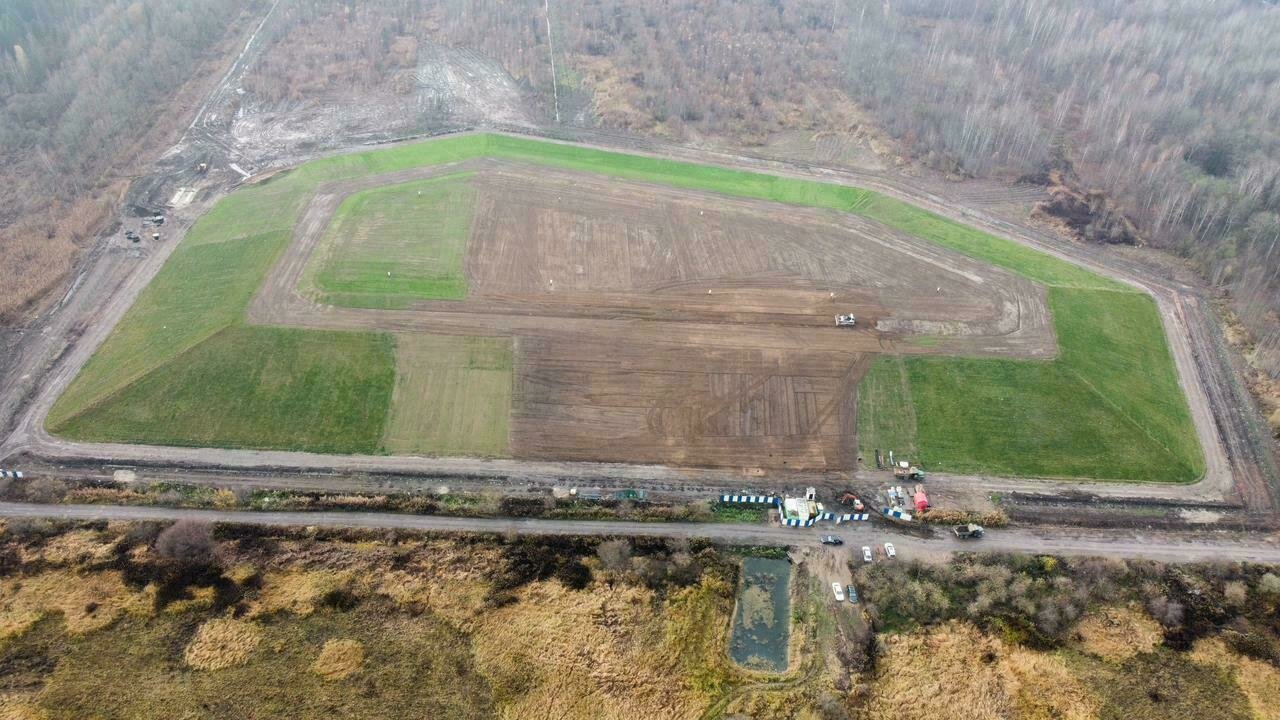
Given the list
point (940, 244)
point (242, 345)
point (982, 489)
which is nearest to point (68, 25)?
point (242, 345)

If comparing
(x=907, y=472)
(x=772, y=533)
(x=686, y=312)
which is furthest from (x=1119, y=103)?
(x=772, y=533)

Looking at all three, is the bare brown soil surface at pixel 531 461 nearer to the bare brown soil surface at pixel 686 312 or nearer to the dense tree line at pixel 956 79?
the bare brown soil surface at pixel 686 312

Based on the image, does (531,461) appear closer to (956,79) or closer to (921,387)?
(921,387)

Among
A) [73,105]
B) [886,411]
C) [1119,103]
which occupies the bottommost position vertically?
[886,411]

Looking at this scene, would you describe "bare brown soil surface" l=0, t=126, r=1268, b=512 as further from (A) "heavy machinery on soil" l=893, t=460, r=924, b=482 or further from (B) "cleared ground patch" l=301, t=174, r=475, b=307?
(B) "cleared ground patch" l=301, t=174, r=475, b=307

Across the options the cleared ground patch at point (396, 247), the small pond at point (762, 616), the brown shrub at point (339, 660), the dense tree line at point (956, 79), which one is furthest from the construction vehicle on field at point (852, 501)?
the dense tree line at point (956, 79)

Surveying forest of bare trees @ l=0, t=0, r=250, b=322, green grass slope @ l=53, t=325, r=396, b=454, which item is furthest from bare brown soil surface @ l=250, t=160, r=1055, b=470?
forest of bare trees @ l=0, t=0, r=250, b=322
